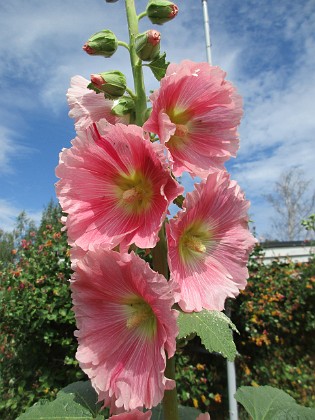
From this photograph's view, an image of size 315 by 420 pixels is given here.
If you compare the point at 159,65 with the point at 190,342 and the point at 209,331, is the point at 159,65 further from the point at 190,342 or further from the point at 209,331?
the point at 190,342

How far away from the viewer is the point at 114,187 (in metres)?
0.93

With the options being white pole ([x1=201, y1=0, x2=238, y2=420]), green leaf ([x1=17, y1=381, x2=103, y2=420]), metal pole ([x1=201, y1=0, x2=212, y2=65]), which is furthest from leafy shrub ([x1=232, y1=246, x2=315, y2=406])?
green leaf ([x1=17, y1=381, x2=103, y2=420])

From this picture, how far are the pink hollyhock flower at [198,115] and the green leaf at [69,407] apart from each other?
604 mm

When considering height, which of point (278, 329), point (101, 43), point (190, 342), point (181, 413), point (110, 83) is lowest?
point (181, 413)

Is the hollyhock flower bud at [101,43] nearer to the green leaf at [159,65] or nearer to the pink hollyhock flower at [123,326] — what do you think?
the green leaf at [159,65]

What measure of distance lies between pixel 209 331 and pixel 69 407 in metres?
0.41

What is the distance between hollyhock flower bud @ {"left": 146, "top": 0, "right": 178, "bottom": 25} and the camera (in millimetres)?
1023

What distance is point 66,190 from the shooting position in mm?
871

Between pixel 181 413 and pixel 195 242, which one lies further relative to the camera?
pixel 181 413

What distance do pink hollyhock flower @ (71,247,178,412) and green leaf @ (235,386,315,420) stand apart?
52 centimetres

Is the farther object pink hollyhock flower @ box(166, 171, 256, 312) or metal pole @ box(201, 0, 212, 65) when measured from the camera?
metal pole @ box(201, 0, 212, 65)

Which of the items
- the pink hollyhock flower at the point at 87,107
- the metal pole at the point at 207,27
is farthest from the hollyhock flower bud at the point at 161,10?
the metal pole at the point at 207,27

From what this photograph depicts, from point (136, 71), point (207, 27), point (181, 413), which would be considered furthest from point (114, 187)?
point (207, 27)

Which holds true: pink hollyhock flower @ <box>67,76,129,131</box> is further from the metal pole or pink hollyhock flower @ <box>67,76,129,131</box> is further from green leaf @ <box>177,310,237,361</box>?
the metal pole
